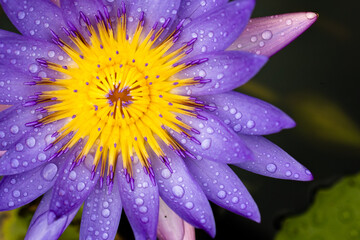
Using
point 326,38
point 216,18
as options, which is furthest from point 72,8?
point 326,38

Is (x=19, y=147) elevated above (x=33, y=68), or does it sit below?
below

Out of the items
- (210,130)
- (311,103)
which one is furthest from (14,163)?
(311,103)

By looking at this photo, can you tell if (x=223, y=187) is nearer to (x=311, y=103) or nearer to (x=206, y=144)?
(x=206, y=144)

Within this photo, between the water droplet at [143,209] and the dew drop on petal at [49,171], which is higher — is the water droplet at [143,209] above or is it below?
below

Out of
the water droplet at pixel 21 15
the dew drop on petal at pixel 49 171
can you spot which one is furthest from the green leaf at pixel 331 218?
the water droplet at pixel 21 15

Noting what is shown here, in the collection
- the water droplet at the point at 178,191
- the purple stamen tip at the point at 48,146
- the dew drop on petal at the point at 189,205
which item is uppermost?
the purple stamen tip at the point at 48,146

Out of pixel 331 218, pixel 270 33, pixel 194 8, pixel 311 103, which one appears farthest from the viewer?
pixel 311 103

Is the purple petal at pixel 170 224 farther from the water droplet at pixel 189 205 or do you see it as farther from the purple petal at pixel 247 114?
the purple petal at pixel 247 114

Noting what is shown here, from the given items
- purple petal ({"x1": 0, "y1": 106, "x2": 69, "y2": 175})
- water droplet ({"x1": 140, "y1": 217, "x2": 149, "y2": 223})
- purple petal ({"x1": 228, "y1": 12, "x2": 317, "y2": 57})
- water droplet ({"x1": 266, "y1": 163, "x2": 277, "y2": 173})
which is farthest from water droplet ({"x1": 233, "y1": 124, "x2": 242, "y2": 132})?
purple petal ({"x1": 0, "y1": 106, "x2": 69, "y2": 175})
